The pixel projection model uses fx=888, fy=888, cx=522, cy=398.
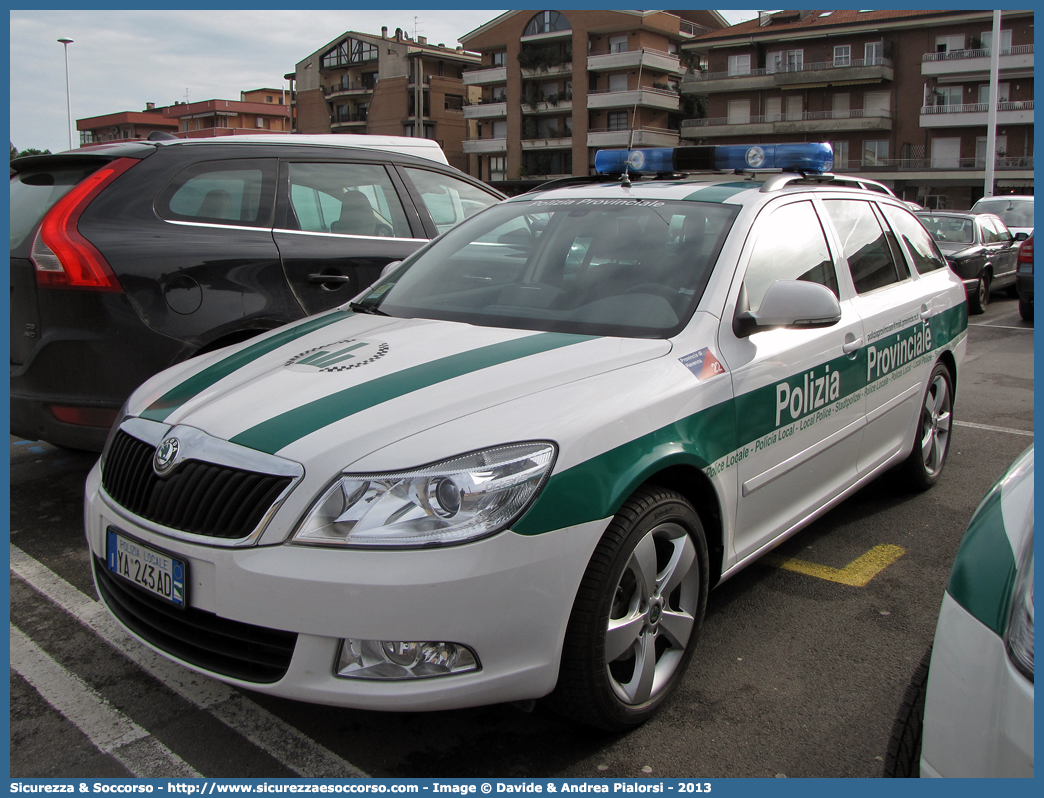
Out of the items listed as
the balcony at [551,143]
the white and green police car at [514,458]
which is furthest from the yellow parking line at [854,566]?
the balcony at [551,143]

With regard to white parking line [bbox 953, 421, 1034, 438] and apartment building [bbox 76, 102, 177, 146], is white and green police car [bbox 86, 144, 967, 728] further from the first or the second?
apartment building [bbox 76, 102, 177, 146]

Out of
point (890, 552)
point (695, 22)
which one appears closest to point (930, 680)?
point (890, 552)

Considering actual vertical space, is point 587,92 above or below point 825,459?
above

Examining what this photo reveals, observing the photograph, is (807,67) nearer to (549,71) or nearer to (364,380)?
(549,71)

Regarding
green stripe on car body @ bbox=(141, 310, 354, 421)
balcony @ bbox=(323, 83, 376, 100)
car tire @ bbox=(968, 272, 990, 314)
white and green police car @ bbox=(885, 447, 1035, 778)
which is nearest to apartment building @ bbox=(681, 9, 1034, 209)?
balcony @ bbox=(323, 83, 376, 100)

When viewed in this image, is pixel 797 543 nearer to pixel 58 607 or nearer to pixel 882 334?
pixel 882 334

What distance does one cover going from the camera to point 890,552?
3.96m

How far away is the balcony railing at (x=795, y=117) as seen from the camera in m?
55.7

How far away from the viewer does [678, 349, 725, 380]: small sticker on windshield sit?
2.80m

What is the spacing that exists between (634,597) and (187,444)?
52.2 inches

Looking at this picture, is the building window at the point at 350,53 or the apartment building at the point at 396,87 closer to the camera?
the apartment building at the point at 396,87

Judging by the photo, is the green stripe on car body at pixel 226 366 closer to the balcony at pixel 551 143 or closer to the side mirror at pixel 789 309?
the side mirror at pixel 789 309

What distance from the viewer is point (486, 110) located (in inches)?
2749

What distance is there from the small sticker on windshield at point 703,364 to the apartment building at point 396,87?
2881 inches
